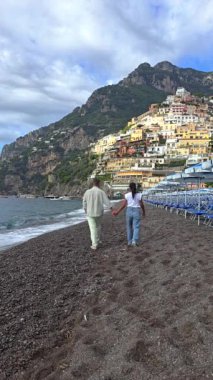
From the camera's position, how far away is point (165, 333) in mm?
4023

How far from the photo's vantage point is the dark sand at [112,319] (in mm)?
3512

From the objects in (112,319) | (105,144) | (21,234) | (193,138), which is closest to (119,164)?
(193,138)

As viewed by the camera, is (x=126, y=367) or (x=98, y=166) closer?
(x=126, y=367)

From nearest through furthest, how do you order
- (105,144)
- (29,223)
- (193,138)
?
(29,223) < (193,138) < (105,144)

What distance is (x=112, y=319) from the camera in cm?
469

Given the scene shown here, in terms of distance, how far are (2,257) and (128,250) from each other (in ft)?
12.2

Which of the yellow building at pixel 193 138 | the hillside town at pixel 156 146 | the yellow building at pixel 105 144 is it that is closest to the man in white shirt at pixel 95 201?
the hillside town at pixel 156 146

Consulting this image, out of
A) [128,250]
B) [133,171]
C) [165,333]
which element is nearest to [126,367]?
[165,333]

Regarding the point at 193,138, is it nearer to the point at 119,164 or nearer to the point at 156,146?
the point at 156,146

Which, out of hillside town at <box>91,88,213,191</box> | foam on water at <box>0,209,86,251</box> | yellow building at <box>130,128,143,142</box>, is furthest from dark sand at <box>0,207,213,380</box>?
yellow building at <box>130,128,143,142</box>

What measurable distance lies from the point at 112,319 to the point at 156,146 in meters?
138

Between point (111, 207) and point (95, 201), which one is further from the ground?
point (95, 201)

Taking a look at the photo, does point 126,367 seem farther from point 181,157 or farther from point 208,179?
point 181,157

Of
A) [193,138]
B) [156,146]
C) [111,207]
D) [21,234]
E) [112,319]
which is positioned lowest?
[21,234]
